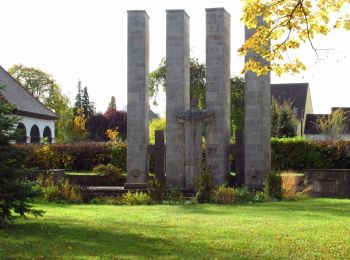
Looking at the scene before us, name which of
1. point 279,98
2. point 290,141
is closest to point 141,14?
point 290,141

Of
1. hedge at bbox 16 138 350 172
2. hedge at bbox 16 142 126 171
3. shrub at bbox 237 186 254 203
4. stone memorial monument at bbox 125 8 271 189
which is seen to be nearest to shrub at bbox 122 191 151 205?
shrub at bbox 237 186 254 203

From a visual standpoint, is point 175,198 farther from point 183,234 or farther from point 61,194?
point 183,234

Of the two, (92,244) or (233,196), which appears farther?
(233,196)

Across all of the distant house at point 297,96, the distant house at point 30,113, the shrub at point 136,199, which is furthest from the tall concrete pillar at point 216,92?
the distant house at point 297,96

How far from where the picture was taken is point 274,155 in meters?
28.6

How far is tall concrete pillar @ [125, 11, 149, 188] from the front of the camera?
2395 centimetres

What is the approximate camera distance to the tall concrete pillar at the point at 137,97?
2395 centimetres

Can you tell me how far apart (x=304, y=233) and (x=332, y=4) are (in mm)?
4616

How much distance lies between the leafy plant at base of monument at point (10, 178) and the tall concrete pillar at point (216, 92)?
11.4 m

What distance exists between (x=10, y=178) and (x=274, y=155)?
1844cm

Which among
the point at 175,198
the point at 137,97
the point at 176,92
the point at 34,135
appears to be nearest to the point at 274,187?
the point at 175,198

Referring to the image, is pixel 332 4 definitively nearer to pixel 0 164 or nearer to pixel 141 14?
pixel 0 164

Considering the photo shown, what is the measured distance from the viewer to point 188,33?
24.3m

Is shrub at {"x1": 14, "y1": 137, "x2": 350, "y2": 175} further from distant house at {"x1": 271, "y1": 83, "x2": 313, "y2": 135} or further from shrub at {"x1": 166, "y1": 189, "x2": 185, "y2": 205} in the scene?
distant house at {"x1": 271, "y1": 83, "x2": 313, "y2": 135}
